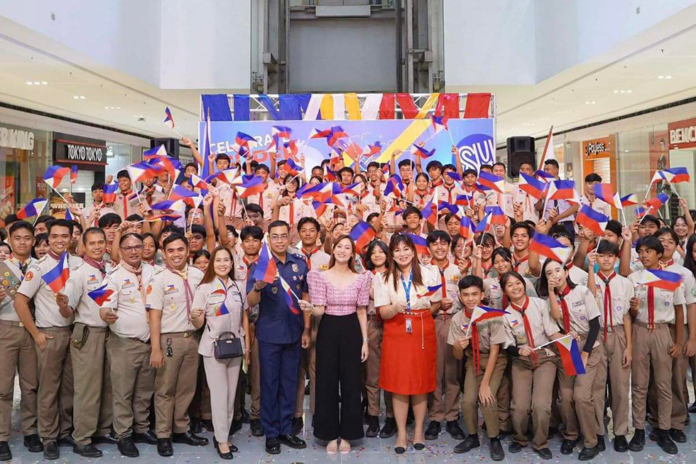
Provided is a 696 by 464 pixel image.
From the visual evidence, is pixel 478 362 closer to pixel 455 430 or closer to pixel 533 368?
pixel 533 368

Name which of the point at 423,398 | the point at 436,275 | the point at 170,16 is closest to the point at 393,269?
the point at 436,275

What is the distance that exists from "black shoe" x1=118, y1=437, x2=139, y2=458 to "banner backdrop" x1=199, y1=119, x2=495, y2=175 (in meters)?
6.75

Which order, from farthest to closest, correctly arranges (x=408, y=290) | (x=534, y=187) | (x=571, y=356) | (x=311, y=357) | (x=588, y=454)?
1. (x=534, y=187)
2. (x=311, y=357)
3. (x=408, y=290)
4. (x=588, y=454)
5. (x=571, y=356)

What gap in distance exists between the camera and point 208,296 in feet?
12.7

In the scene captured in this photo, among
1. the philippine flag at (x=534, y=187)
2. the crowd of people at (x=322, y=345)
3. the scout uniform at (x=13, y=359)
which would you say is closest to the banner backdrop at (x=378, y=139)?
the philippine flag at (x=534, y=187)

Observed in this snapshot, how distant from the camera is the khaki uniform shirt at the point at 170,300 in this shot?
12.6 ft

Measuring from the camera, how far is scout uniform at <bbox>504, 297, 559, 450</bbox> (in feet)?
12.7

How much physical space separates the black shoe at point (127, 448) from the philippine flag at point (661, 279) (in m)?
3.57

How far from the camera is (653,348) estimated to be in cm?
412

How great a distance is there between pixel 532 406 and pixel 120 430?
2683mm

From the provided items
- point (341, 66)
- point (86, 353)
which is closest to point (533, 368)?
point (86, 353)

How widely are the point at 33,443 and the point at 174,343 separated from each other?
1.16 m

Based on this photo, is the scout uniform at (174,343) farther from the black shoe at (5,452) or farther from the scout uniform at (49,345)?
the black shoe at (5,452)

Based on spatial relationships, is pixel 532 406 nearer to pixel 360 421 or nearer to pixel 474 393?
pixel 474 393
